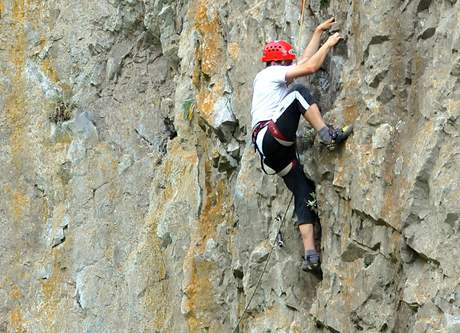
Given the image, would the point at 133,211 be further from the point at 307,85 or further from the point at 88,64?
the point at 307,85

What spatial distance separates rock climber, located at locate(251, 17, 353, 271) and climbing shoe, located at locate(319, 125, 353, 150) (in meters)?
0.02

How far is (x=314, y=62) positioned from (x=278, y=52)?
0.70m

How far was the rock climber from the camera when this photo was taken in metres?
11.0

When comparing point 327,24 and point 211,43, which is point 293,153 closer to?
point 327,24

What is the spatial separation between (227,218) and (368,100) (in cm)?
466

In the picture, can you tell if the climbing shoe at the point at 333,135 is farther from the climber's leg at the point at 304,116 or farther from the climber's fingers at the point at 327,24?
the climber's fingers at the point at 327,24

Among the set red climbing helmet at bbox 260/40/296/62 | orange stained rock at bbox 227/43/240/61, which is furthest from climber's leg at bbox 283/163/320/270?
orange stained rock at bbox 227/43/240/61

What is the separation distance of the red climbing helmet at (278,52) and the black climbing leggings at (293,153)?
0.52 meters

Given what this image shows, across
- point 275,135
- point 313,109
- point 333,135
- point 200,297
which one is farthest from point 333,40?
point 200,297

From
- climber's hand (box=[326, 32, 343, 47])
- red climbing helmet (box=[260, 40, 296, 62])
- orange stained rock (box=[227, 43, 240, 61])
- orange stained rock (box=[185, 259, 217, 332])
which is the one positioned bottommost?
orange stained rock (box=[185, 259, 217, 332])

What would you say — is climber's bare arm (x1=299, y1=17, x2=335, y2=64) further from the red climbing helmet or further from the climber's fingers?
the red climbing helmet

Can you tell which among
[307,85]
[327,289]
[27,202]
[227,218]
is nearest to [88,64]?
[27,202]

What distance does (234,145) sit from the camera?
14.1 metres

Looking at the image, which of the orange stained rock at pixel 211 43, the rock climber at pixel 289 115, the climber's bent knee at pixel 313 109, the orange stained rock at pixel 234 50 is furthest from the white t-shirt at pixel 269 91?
the orange stained rock at pixel 211 43
